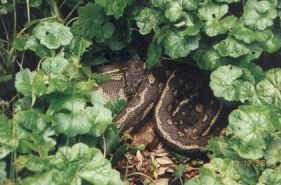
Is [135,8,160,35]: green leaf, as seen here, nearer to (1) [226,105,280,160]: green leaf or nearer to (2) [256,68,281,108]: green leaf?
(2) [256,68,281,108]: green leaf

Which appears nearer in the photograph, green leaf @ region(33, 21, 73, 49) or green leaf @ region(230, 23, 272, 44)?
green leaf @ region(230, 23, 272, 44)

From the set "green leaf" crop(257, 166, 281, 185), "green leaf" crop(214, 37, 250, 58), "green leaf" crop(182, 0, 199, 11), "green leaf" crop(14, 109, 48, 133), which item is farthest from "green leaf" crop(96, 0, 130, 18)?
"green leaf" crop(257, 166, 281, 185)

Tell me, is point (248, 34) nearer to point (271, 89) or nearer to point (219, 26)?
point (219, 26)

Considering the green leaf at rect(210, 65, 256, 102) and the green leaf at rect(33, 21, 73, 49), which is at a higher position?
the green leaf at rect(33, 21, 73, 49)

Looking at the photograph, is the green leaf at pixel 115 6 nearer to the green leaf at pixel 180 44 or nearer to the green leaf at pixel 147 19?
the green leaf at pixel 147 19

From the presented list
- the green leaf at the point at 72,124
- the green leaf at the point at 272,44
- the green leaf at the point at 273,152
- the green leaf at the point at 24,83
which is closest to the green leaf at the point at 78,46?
the green leaf at the point at 24,83

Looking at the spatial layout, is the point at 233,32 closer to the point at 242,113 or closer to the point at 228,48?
the point at 228,48

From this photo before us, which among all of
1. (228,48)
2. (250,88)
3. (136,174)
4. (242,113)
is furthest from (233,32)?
(136,174)
